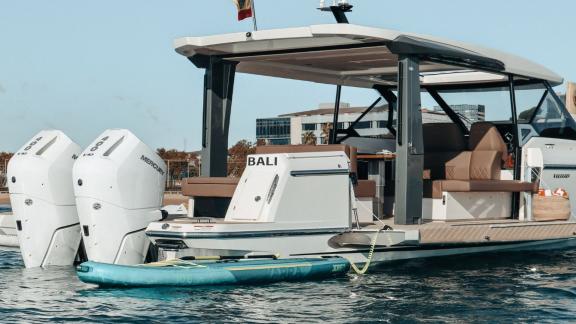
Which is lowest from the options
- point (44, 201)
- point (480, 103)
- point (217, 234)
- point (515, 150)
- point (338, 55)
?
point (217, 234)

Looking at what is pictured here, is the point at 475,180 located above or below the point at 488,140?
below

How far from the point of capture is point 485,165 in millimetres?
13016

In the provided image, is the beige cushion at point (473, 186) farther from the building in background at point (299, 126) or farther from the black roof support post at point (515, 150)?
the building in background at point (299, 126)

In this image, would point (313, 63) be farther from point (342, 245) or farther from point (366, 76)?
point (342, 245)

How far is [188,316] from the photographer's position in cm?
807

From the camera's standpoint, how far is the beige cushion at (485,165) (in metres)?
13.0

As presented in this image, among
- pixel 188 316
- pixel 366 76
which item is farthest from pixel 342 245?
pixel 366 76

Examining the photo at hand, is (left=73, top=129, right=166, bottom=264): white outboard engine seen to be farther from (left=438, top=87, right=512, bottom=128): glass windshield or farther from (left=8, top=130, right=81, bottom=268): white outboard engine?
(left=438, top=87, right=512, bottom=128): glass windshield

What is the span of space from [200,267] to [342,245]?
6.32 feet

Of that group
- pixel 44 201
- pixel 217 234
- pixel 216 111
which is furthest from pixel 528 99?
pixel 44 201

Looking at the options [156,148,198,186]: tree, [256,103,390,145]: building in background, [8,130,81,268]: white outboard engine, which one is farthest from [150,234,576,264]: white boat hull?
→ [156,148,198,186]: tree

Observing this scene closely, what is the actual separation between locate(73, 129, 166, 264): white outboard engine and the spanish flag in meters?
3.05

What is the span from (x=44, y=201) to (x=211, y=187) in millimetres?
1996

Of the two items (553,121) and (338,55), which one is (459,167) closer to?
(553,121)
